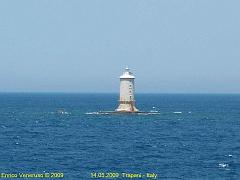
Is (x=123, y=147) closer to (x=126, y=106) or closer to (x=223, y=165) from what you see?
(x=223, y=165)

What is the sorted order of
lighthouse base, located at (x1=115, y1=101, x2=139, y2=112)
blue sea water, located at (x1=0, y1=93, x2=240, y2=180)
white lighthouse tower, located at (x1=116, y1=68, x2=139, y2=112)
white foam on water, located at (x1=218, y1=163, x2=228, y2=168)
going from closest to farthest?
1. blue sea water, located at (x1=0, y1=93, x2=240, y2=180)
2. white foam on water, located at (x1=218, y1=163, x2=228, y2=168)
3. white lighthouse tower, located at (x1=116, y1=68, x2=139, y2=112)
4. lighthouse base, located at (x1=115, y1=101, x2=139, y2=112)

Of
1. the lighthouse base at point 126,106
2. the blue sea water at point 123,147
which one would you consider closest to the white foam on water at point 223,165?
the blue sea water at point 123,147

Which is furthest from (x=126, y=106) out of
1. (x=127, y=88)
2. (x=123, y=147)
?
(x=123, y=147)

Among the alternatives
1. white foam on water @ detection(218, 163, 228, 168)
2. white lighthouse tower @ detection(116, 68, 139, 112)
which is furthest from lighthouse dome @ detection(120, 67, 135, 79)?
white foam on water @ detection(218, 163, 228, 168)

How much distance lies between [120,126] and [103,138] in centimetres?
2181

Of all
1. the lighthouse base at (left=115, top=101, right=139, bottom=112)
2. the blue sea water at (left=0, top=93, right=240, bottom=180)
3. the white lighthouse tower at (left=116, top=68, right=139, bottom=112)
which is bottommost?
the blue sea water at (left=0, top=93, right=240, bottom=180)

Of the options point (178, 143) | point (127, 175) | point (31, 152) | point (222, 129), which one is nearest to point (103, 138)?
point (178, 143)

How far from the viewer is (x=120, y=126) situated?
115 meters

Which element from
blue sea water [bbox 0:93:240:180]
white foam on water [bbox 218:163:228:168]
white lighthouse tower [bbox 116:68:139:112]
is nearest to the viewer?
blue sea water [bbox 0:93:240:180]

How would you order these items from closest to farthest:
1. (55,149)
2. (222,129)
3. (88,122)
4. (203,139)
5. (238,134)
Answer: (55,149)
(203,139)
(238,134)
(222,129)
(88,122)

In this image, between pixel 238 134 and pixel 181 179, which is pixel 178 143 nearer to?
pixel 238 134

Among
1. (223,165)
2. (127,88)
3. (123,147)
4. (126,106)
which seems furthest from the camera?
(126,106)

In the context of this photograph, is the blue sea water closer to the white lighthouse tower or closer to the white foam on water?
the white foam on water

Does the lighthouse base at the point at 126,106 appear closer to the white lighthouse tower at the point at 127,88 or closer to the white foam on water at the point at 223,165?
the white lighthouse tower at the point at 127,88
